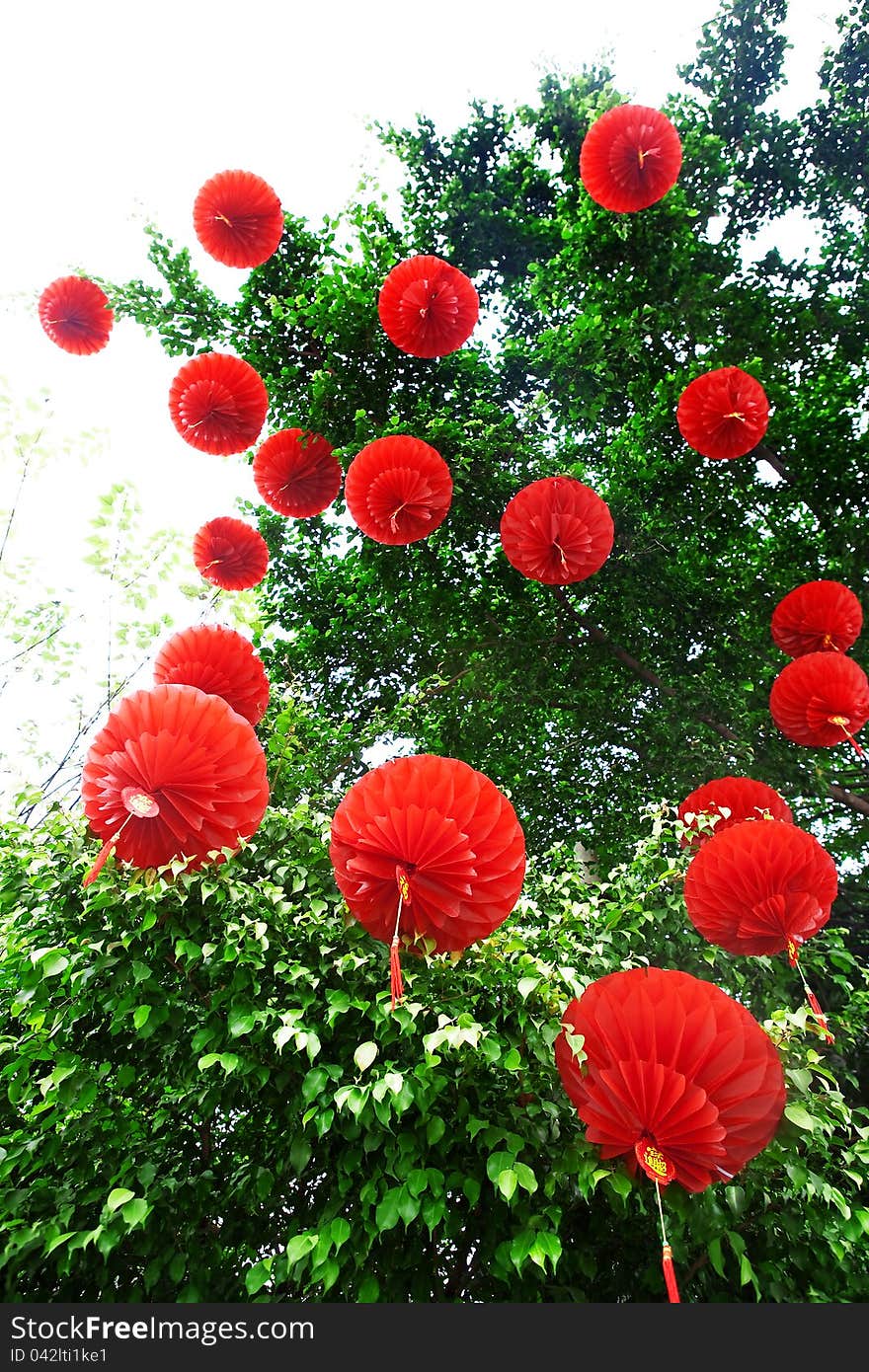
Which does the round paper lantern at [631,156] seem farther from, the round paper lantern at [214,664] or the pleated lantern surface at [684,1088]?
the pleated lantern surface at [684,1088]

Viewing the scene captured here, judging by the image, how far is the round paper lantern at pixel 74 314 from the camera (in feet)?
13.0

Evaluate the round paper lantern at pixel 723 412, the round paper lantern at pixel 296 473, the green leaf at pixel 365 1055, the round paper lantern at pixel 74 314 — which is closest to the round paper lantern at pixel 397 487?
the round paper lantern at pixel 296 473

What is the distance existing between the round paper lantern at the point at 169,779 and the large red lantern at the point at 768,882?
1.37m

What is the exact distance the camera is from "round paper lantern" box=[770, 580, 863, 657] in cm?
340

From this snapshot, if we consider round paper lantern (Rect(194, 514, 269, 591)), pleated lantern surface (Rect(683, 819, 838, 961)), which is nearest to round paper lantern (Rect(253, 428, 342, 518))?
round paper lantern (Rect(194, 514, 269, 591))

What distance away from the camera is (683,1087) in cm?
146

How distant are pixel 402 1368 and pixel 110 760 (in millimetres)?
1272

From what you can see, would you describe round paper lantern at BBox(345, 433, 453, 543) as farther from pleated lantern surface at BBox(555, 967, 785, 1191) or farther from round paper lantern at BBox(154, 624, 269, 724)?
pleated lantern surface at BBox(555, 967, 785, 1191)

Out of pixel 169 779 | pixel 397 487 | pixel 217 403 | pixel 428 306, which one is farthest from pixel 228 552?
pixel 169 779

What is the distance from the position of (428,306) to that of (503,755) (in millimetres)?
2640

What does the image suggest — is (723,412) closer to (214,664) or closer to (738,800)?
(738,800)

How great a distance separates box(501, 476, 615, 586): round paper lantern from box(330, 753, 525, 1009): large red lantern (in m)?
1.69

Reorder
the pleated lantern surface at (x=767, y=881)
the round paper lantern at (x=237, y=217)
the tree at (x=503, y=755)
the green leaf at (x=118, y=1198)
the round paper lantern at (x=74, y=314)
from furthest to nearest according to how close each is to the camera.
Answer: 1. the round paper lantern at (x=74, y=314)
2. the round paper lantern at (x=237, y=217)
3. the pleated lantern surface at (x=767, y=881)
4. the tree at (x=503, y=755)
5. the green leaf at (x=118, y=1198)

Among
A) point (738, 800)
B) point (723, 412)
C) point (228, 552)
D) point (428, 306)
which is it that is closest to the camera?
point (738, 800)
